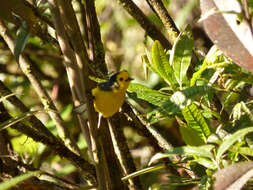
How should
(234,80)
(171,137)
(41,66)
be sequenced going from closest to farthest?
(234,80) < (171,137) < (41,66)

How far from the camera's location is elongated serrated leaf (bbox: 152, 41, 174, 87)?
0.91m

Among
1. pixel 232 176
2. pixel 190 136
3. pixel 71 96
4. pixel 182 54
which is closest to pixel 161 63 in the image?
pixel 182 54

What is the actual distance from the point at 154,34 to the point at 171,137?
86cm

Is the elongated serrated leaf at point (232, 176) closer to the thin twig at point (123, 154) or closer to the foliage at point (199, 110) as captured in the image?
the foliage at point (199, 110)

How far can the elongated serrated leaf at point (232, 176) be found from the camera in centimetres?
72

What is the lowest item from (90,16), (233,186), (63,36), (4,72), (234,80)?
(233,186)

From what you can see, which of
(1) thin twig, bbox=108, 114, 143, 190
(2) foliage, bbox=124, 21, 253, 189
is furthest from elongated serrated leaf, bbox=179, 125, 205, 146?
(1) thin twig, bbox=108, 114, 143, 190

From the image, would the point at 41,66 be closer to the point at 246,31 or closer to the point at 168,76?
the point at 168,76

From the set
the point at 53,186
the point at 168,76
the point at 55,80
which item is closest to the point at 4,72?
the point at 55,80

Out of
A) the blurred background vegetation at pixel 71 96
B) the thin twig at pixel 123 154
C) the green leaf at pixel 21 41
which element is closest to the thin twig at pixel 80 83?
the blurred background vegetation at pixel 71 96

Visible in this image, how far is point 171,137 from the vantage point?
1.96 metres

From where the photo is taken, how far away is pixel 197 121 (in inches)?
34.5

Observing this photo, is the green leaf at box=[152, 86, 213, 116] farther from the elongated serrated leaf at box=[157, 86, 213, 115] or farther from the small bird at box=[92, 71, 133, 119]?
the small bird at box=[92, 71, 133, 119]

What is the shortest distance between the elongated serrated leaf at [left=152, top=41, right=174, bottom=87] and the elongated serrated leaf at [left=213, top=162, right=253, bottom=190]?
26 centimetres
